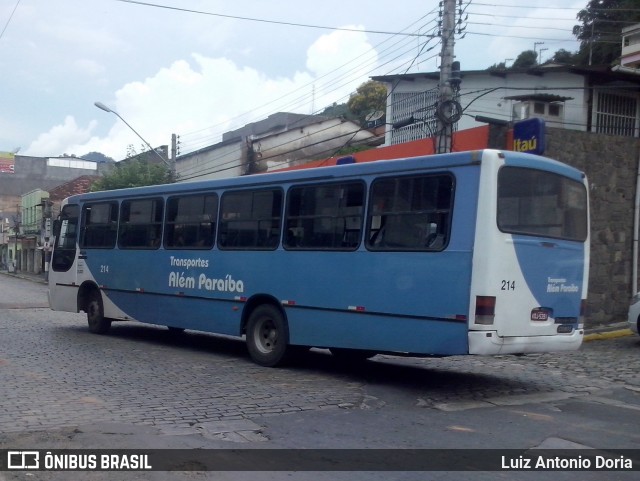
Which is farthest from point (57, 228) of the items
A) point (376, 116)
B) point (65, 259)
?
point (376, 116)

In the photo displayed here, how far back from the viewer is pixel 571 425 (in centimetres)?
837

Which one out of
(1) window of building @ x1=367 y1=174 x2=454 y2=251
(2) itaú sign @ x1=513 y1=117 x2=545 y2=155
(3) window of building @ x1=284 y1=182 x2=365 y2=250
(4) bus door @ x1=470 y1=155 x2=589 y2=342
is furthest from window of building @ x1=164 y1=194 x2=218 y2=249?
(2) itaú sign @ x1=513 y1=117 x2=545 y2=155

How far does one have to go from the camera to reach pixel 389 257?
1012 centimetres

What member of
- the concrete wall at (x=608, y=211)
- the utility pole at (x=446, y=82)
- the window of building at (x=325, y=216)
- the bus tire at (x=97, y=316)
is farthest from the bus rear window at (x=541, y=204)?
the bus tire at (x=97, y=316)

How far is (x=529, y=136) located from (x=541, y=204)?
6.53 meters

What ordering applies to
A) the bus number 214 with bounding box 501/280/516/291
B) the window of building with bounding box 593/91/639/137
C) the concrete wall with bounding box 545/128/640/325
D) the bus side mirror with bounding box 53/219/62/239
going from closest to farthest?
the bus number 214 with bounding box 501/280/516/291
the bus side mirror with bounding box 53/219/62/239
the concrete wall with bounding box 545/128/640/325
the window of building with bounding box 593/91/639/137

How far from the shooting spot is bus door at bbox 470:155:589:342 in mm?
9148

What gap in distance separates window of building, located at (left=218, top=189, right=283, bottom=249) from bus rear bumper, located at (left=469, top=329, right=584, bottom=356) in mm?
3966

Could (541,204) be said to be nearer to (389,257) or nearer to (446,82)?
(389,257)

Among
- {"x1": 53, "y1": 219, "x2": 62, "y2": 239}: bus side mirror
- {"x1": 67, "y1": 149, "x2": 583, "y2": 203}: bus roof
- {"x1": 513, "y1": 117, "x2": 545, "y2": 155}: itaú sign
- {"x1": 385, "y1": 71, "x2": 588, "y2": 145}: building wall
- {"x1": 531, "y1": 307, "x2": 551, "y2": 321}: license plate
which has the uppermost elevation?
{"x1": 385, "y1": 71, "x2": 588, "y2": 145}: building wall

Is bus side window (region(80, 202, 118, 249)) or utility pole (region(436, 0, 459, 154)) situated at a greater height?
utility pole (region(436, 0, 459, 154))

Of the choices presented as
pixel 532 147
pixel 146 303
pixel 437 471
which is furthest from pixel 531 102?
pixel 437 471

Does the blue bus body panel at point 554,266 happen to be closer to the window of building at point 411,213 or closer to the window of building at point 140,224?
the window of building at point 411,213

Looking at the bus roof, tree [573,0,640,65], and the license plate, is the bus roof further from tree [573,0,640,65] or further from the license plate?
tree [573,0,640,65]
